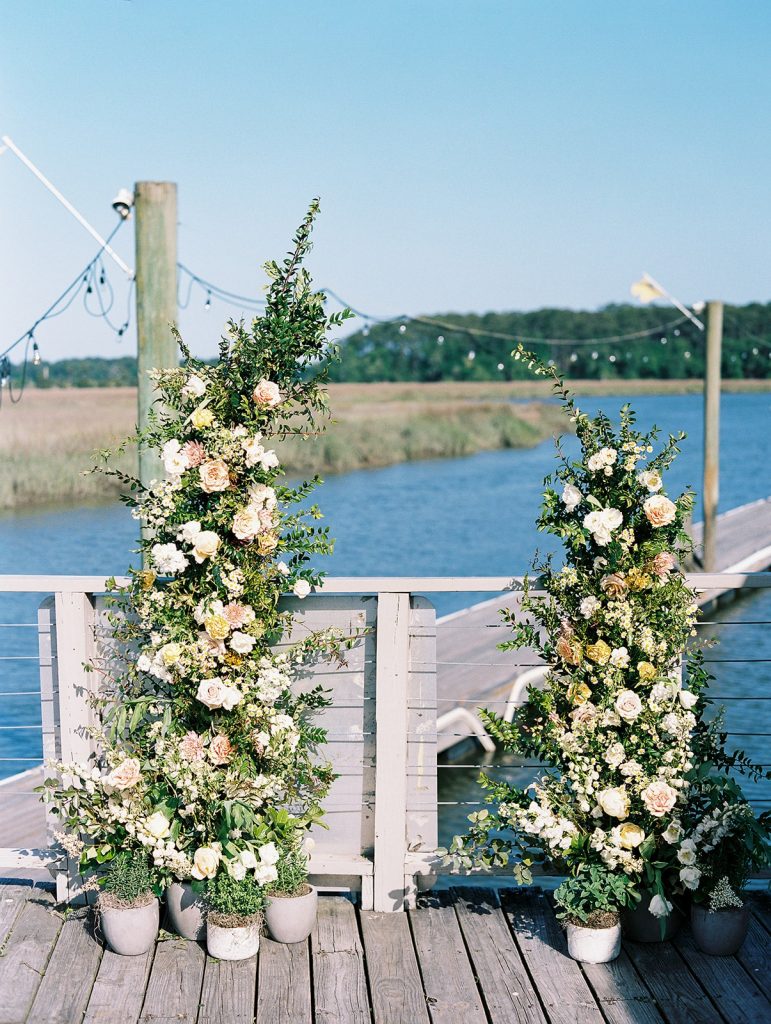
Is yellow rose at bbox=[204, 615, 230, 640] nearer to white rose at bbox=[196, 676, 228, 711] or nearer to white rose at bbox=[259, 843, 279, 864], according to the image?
white rose at bbox=[196, 676, 228, 711]

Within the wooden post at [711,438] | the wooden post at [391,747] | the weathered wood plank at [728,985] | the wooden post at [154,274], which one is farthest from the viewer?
the wooden post at [711,438]

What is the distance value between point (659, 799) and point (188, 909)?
3.89ft

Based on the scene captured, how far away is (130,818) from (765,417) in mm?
51970

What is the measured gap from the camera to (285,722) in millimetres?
3061

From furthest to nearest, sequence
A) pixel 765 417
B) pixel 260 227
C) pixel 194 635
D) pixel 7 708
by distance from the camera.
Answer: pixel 765 417, pixel 260 227, pixel 7 708, pixel 194 635

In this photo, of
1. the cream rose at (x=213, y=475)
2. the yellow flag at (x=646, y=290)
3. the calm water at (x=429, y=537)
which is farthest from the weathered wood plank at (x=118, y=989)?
the yellow flag at (x=646, y=290)

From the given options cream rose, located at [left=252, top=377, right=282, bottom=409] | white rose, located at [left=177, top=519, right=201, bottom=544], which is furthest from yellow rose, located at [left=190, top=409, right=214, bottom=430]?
white rose, located at [left=177, top=519, right=201, bottom=544]

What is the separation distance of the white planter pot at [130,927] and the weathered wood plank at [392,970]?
1.76 ft

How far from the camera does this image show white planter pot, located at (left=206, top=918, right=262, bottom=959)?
2.99 metres

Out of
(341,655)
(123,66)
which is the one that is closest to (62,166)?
(123,66)

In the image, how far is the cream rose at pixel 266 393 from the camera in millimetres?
3033

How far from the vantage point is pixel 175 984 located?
2891mm

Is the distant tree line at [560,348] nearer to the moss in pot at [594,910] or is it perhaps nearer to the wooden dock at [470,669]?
the wooden dock at [470,669]

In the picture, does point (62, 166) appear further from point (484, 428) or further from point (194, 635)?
point (194, 635)
